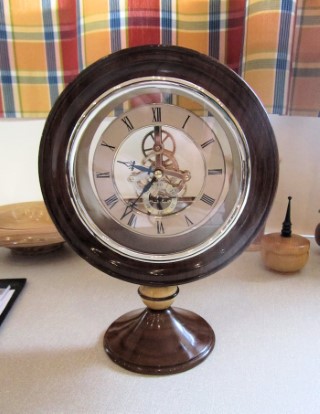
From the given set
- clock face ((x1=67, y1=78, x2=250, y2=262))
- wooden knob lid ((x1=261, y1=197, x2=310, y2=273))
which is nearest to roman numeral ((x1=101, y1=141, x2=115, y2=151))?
clock face ((x1=67, y1=78, x2=250, y2=262))

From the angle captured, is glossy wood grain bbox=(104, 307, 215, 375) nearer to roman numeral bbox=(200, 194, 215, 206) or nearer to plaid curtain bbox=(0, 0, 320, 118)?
roman numeral bbox=(200, 194, 215, 206)

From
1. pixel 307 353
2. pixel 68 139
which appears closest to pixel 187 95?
pixel 68 139

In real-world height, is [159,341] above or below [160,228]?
below

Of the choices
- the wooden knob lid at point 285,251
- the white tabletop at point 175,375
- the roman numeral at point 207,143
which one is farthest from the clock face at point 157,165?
the wooden knob lid at point 285,251

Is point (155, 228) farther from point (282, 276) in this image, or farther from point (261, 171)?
point (282, 276)

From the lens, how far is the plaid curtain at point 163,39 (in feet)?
2.48

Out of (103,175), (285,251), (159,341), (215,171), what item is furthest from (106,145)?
(285,251)

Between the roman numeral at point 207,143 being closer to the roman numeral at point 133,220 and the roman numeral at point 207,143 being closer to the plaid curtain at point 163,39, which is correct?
the roman numeral at point 133,220

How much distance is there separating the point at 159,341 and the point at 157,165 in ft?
0.81

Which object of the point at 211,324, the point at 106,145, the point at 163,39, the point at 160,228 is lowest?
the point at 211,324

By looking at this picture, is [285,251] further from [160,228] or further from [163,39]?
[163,39]

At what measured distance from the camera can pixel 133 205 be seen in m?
0.50

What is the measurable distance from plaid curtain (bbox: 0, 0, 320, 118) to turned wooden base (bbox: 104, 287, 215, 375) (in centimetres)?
51

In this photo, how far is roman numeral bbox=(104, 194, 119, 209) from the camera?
1.60ft
